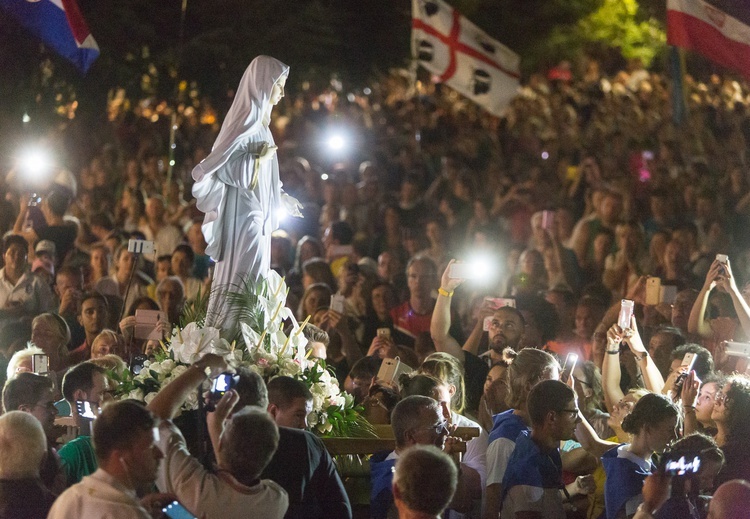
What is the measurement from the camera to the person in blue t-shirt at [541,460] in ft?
23.1

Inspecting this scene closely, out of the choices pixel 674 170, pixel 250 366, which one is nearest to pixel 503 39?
pixel 674 170

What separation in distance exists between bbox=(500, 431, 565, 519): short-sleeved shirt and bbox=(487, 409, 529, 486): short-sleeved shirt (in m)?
0.29

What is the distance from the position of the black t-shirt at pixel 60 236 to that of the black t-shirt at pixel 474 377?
566 cm

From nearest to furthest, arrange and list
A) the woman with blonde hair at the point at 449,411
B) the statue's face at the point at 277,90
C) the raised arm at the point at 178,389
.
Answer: the raised arm at the point at 178,389 < the woman with blonde hair at the point at 449,411 < the statue's face at the point at 277,90

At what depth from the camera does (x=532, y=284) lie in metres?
13.2

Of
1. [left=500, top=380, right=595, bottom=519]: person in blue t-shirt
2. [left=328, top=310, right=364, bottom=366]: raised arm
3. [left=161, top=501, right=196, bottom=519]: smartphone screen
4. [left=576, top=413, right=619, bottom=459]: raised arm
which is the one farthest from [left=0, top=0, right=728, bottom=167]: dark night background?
[left=161, top=501, right=196, bottom=519]: smartphone screen

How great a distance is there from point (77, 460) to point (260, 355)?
1370 mm

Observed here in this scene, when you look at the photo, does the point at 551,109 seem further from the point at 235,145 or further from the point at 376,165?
the point at 235,145

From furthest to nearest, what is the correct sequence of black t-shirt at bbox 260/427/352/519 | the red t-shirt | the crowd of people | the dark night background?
the dark night background, the red t-shirt, black t-shirt at bbox 260/427/352/519, the crowd of people

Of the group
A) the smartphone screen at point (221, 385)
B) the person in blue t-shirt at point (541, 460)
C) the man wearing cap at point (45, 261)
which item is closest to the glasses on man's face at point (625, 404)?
the person in blue t-shirt at point (541, 460)

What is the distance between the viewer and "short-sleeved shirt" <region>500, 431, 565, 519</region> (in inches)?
277

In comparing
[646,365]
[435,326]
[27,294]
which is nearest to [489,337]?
[435,326]

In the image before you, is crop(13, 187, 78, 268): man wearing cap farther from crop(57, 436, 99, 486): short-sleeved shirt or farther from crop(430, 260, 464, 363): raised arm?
crop(57, 436, 99, 486): short-sleeved shirt

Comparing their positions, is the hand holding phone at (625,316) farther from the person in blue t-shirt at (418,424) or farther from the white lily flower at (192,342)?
the white lily flower at (192,342)
